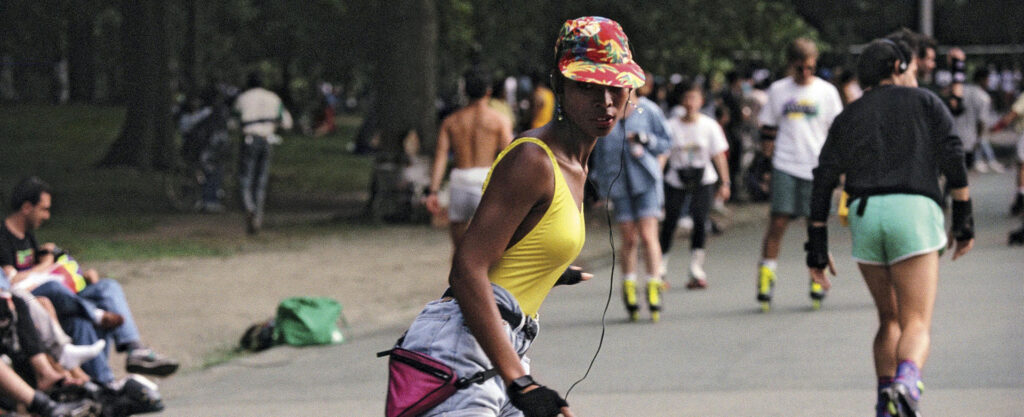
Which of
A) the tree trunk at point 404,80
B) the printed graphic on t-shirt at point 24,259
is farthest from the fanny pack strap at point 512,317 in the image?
the tree trunk at point 404,80

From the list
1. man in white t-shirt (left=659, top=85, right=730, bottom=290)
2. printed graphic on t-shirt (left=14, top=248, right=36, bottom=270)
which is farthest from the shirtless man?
printed graphic on t-shirt (left=14, top=248, right=36, bottom=270)

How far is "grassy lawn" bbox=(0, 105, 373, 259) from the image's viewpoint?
15.5m

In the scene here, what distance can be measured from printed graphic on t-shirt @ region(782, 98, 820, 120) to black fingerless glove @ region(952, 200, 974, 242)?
364 cm

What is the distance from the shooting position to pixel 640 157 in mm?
9555

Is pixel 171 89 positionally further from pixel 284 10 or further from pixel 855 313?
pixel 855 313

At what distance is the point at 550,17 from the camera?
26938 mm

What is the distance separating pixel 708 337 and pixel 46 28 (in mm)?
44206

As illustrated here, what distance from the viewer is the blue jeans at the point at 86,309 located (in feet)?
23.8

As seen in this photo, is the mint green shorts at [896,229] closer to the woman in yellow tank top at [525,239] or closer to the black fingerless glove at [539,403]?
the woman in yellow tank top at [525,239]

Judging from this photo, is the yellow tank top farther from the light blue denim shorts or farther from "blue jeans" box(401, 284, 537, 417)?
the light blue denim shorts

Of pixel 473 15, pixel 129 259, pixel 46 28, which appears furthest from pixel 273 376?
pixel 46 28

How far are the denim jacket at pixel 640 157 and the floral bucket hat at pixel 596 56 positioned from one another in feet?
19.8

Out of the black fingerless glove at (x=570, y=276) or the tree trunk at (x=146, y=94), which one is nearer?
the black fingerless glove at (x=570, y=276)

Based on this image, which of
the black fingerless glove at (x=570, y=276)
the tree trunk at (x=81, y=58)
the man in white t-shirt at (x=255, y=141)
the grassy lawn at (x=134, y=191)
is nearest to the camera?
the black fingerless glove at (x=570, y=276)
